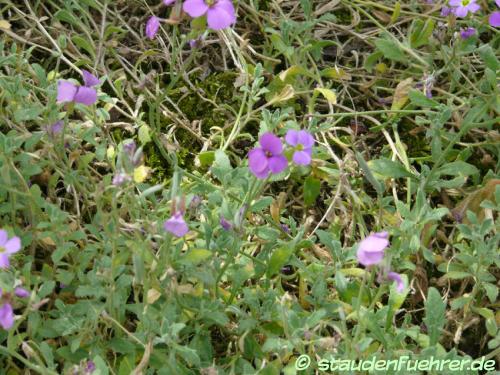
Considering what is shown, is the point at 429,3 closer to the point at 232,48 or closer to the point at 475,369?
the point at 232,48

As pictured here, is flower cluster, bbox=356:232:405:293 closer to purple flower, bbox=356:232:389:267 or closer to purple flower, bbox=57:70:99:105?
purple flower, bbox=356:232:389:267

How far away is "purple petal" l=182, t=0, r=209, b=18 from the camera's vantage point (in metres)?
1.59

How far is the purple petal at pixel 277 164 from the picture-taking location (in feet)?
5.09

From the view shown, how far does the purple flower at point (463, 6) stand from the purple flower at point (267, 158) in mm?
886

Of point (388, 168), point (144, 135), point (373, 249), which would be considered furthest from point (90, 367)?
point (388, 168)

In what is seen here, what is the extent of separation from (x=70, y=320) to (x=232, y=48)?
1.11m

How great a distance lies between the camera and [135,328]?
183cm

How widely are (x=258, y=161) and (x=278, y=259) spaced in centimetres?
33

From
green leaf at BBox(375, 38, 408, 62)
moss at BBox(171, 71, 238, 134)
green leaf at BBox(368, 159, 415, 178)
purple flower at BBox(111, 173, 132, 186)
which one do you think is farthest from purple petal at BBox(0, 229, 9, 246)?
green leaf at BBox(375, 38, 408, 62)

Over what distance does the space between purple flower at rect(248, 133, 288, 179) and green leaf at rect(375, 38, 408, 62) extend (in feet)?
3.00

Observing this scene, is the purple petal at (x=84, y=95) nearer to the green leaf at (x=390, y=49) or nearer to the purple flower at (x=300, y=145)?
the purple flower at (x=300, y=145)

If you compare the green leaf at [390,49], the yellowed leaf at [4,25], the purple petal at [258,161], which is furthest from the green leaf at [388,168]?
the yellowed leaf at [4,25]

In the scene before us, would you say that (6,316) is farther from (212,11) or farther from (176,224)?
(212,11)

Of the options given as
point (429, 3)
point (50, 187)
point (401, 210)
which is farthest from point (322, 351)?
point (429, 3)
